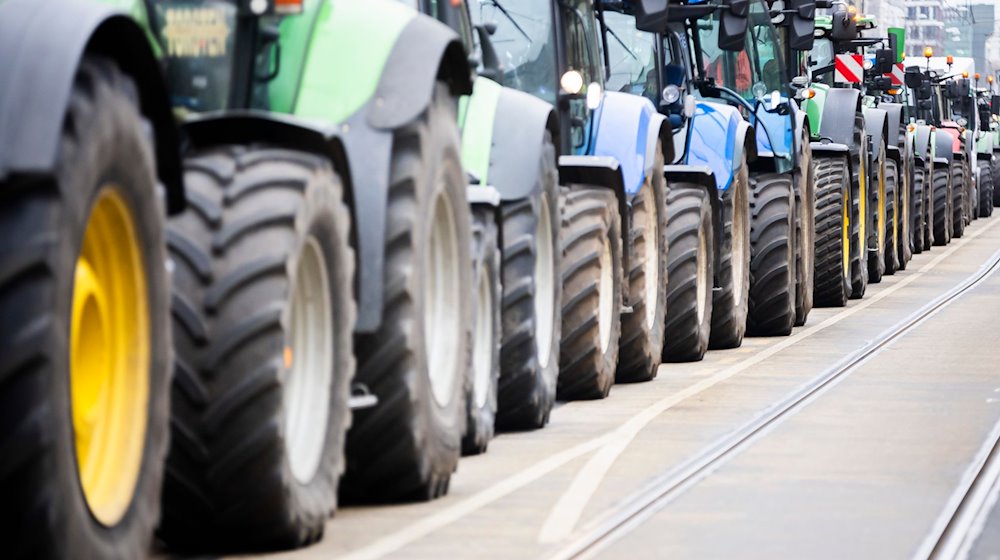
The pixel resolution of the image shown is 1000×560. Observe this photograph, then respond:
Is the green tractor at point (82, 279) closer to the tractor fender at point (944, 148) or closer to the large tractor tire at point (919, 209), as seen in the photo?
the large tractor tire at point (919, 209)

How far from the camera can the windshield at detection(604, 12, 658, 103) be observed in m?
14.7

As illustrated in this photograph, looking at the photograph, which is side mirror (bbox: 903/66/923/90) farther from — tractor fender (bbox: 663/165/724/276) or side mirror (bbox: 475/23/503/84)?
side mirror (bbox: 475/23/503/84)

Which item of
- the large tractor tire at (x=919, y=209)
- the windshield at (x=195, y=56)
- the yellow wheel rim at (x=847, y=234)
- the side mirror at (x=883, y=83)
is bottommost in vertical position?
the large tractor tire at (x=919, y=209)

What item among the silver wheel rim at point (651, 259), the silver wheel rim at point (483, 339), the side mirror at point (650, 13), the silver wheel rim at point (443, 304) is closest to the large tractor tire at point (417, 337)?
the silver wheel rim at point (443, 304)

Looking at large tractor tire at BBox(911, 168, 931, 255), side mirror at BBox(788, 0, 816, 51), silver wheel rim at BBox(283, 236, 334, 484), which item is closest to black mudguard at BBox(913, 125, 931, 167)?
large tractor tire at BBox(911, 168, 931, 255)

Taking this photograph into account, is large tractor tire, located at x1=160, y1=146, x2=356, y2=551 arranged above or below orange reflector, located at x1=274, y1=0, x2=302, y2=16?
below

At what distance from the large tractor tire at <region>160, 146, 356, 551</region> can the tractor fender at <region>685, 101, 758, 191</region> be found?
28.0 ft

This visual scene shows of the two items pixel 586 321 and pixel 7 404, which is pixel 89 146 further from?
pixel 586 321

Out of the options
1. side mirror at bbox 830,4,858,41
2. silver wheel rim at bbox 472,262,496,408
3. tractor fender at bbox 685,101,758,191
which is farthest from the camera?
side mirror at bbox 830,4,858,41

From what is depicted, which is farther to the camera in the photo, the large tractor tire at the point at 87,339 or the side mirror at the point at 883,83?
the side mirror at the point at 883,83

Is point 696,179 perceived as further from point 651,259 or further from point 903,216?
point 903,216

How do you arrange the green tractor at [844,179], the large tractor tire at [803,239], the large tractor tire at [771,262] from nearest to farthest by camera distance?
the large tractor tire at [771,262] → the large tractor tire at [803,239] → the green tractor at [844,179]

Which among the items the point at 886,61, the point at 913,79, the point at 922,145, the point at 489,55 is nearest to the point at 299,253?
the point at 489,55

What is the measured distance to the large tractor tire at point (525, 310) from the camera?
403 inches
